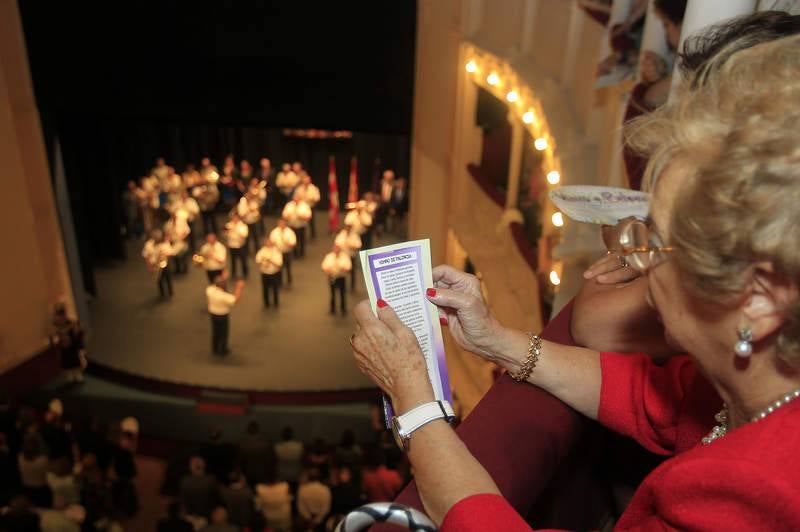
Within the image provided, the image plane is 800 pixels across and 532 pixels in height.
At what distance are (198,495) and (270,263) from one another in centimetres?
570

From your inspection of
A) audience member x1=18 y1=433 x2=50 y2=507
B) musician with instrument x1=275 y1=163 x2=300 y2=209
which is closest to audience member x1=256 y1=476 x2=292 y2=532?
audience member x1=18 y1=433 x2=50 y2=507

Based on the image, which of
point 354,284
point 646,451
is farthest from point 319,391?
point 646,451

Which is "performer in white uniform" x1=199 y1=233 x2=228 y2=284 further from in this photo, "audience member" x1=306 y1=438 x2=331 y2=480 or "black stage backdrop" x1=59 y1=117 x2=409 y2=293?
"audience member" x1=306 y1=438 x2=331 y2=480

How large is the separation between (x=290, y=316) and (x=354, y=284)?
152cm

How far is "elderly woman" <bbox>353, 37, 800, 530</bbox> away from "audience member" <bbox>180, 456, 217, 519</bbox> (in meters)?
5.22

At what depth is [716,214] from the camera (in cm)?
92

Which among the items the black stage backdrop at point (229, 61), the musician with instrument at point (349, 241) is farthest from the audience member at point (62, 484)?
the musician with instrument at point (349, 241)

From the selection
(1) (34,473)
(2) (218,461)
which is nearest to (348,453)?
(2) (218,461)

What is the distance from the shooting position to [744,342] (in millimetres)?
1001

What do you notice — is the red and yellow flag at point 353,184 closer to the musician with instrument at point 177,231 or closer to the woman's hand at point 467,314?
the musician with instrument at point 177,231

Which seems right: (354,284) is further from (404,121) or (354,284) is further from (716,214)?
(716,214)

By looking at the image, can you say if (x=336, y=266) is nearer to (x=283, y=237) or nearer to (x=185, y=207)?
(x=283, y=237)

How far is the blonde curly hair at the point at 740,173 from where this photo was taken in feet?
2.85

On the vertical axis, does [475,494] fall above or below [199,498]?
above
